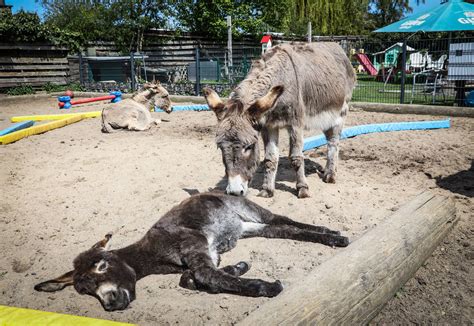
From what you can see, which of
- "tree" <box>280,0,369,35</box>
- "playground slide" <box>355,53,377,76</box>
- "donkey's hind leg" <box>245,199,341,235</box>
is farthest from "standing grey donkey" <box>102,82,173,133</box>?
"tree" <box>280,0,369,35</box>

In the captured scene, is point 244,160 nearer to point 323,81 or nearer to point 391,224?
point 391,224

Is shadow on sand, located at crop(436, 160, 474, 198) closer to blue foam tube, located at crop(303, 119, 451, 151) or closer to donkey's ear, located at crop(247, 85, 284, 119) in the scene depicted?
blue foam tube, located at crop(303, 119, 451, 151)

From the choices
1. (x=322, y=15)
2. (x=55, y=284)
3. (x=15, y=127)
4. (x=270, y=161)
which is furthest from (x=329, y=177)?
(x=322, y=15)

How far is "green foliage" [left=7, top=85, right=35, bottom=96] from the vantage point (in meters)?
17.1

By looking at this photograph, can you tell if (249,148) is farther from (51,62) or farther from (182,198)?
(51,62)

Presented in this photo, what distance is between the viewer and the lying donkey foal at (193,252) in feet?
9.14

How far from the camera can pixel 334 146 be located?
19.0 feet

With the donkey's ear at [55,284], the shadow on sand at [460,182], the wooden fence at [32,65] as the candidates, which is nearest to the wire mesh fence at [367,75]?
the wooden fence at [32,65]

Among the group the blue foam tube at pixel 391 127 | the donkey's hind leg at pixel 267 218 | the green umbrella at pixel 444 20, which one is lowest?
the donkey's hind leg at pixel 267 218

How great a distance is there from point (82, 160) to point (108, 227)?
2.88 m

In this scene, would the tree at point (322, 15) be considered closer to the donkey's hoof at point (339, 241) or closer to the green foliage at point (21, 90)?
the green foliage at point (21, 90)

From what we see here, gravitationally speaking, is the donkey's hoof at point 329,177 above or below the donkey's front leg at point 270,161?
below

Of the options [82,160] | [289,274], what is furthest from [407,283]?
[82,160]

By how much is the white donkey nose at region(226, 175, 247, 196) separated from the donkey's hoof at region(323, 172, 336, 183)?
2.04 meters
